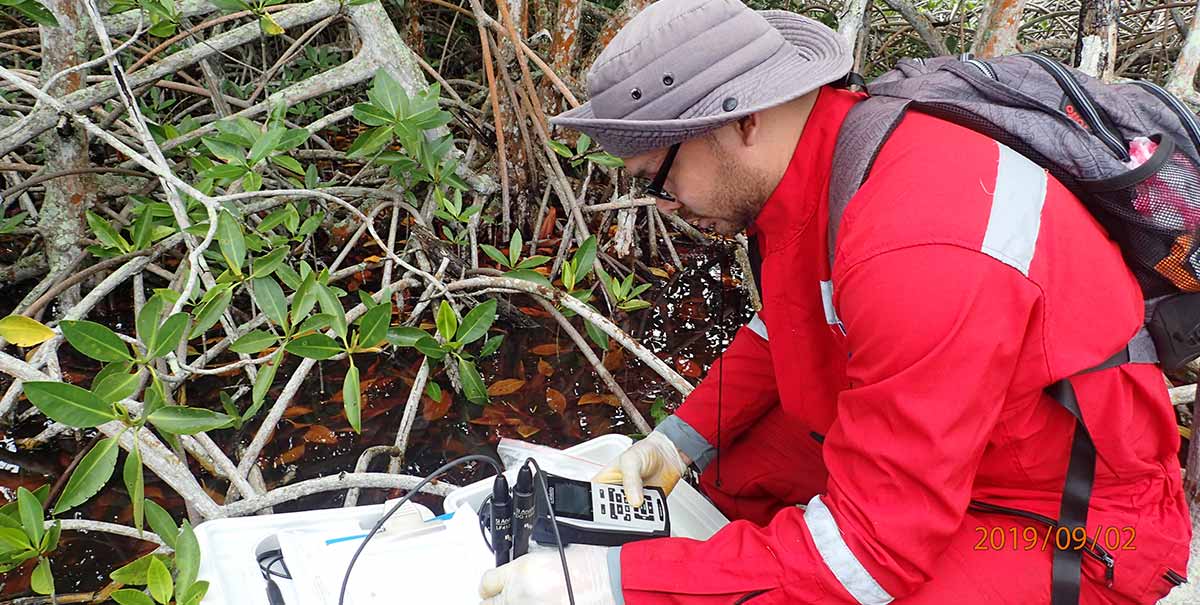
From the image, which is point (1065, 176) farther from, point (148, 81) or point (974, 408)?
point (148, 81)

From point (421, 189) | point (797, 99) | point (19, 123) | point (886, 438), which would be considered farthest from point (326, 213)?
point (886, 438)

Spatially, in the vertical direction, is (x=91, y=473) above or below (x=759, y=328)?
above

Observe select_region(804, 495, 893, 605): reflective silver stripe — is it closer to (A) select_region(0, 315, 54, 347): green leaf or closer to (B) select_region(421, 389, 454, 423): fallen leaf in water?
(A) select_region(0, 315, 54, 347): green leaf

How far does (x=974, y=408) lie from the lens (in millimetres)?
1024

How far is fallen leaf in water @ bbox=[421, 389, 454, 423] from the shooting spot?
242cm

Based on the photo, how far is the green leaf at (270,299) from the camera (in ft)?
4.84

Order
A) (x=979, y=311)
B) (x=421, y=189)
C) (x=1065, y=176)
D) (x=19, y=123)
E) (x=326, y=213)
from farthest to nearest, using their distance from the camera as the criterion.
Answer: (x=421, y=189) < (x=326, y=213) < (x=19, y=123) < (x=1065, y=176) < (x=979, y=311)

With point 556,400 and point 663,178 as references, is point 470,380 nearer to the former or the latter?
point 556,400

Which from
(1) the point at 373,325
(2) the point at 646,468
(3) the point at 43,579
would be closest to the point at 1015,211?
(2) the point at 646,468

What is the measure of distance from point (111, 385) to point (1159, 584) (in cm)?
156

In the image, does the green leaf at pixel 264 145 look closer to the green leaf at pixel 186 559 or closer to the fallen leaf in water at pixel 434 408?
the green leaf at pixel 186 559

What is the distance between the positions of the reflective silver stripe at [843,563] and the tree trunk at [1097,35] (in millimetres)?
1417

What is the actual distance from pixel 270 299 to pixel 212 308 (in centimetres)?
13

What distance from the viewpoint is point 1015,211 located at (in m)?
1.02
